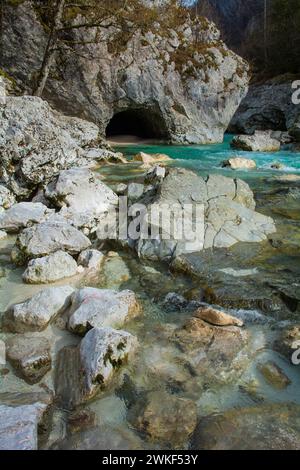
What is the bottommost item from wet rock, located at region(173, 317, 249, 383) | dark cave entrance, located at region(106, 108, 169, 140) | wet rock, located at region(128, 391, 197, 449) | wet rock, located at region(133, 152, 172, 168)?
wet rock, located at region(128, 391, 197, 449)

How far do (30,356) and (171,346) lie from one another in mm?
1256

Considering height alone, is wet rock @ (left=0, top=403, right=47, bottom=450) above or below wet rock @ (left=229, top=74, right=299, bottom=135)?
below

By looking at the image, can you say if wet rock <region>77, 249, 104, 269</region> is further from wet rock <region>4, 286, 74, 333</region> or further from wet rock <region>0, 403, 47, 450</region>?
wet rock <region>0, 403, 47, 450</region>

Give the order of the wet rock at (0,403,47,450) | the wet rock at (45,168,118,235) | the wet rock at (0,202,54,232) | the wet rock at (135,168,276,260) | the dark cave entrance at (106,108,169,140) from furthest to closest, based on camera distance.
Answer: the dark cave entrance at (106,108,169,140) < the wet rock at (45,168,118,235) < the wet rock at (0,202,54,232) < the wet rock at (135,168,276,260) < the wet rock at (0,403,47,450)

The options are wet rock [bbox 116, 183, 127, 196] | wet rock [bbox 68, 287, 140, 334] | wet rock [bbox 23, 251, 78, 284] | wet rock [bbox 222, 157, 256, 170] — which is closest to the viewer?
wet rock [bbox 68, 287, 140, 334]

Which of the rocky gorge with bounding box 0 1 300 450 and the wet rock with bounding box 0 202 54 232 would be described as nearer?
the rocky gorge with bounding box 0 1 300 450

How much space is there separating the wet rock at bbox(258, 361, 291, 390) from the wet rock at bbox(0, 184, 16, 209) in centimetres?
602

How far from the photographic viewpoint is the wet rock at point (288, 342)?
10.6 feet

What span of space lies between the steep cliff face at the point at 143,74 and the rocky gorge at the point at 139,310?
399 inches

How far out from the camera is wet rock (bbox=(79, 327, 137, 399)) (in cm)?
284

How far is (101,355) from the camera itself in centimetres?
296

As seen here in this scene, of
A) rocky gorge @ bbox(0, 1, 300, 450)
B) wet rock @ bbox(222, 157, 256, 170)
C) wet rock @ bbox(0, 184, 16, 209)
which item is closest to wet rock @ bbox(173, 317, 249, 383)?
rocky gorge @ bbox(0, 1, 300, 450)

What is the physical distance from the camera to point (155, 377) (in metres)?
2.98
